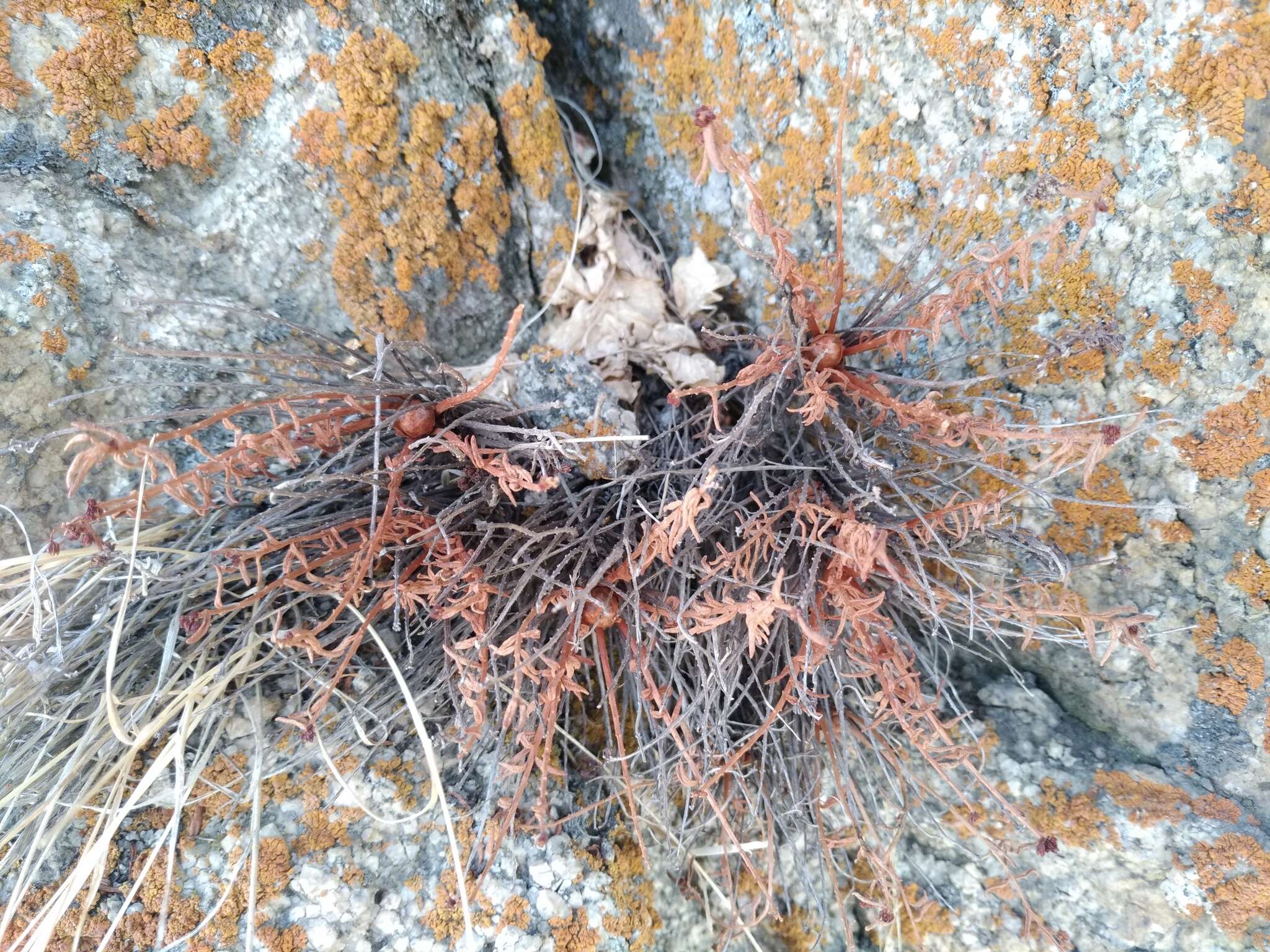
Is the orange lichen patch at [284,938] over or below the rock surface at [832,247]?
below

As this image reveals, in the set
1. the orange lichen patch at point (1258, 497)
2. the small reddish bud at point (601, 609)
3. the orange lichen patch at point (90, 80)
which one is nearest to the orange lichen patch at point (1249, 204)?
Answer: the orange lichen patch at point (1258, 497)

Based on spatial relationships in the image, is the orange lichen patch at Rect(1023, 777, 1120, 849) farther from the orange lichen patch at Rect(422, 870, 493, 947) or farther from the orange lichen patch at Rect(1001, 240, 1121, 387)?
the orange lichen patch at Rect(422, 870, 493, 947)

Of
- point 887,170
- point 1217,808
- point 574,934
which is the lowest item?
point 574,934

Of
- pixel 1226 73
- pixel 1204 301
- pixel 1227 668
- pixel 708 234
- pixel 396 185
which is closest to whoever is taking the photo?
pixel 1226 73

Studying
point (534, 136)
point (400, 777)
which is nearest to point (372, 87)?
point (534, 136)

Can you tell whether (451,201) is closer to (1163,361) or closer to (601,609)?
(601,609)

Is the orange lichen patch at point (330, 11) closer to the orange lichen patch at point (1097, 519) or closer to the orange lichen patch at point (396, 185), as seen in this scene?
the orange lichen patch at point (396, 185)
